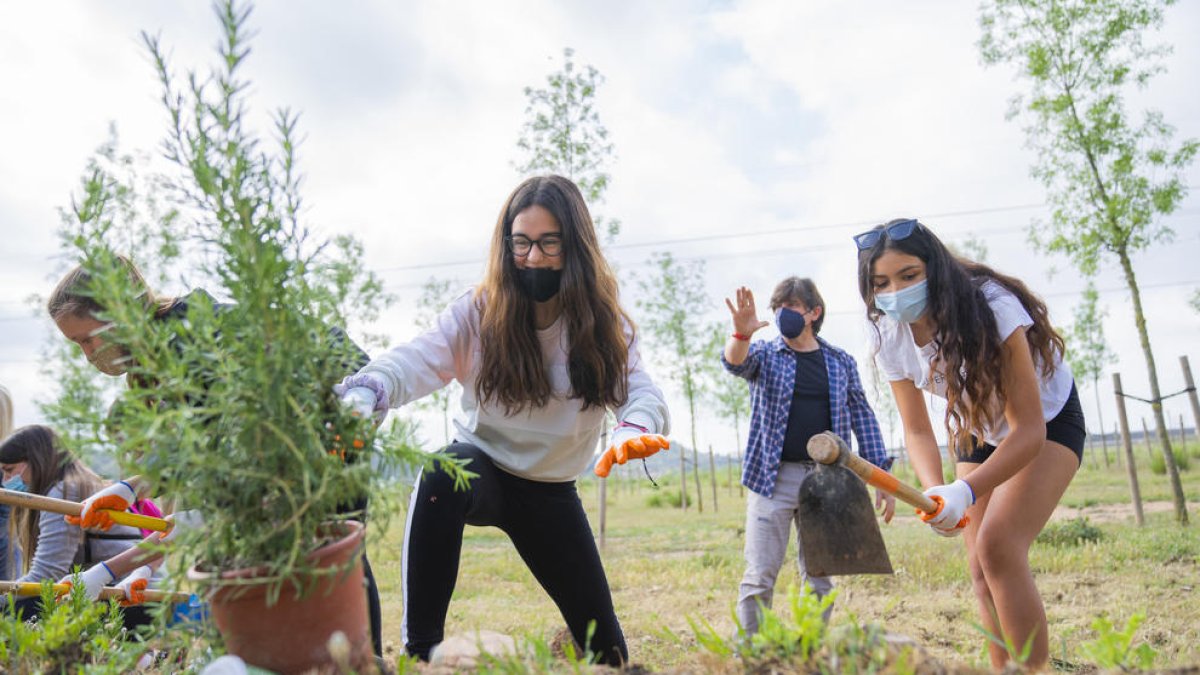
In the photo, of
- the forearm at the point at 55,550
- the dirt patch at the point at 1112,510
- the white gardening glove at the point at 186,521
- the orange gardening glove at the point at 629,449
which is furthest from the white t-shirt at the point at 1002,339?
the dirt patch at the point at 1112,510

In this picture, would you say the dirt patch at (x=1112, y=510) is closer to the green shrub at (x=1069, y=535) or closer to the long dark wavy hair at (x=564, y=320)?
the green shrub at (x=1069, y=535)

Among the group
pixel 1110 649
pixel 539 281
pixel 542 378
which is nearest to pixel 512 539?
pixel 542 378

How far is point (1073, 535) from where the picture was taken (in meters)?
9.36

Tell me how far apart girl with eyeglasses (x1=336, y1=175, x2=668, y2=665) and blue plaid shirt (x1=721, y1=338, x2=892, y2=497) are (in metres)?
2.11

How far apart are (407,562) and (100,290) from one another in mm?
1761

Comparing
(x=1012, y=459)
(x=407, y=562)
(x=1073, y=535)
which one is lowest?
(x=1073, y=535)

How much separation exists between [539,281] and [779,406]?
8.27ft

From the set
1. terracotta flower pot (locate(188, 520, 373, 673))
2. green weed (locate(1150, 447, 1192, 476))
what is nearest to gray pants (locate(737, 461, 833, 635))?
terracotta flower pot (locate(188, 520, 373, 673))

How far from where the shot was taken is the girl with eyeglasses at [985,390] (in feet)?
10.3

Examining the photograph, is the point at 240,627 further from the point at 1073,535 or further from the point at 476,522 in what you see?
the point at 1073,535

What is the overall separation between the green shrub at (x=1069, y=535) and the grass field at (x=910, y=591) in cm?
10

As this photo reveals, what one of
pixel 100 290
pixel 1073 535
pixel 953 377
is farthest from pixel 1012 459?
pixel 1073 535

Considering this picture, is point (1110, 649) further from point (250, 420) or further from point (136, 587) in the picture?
point (136, 587)

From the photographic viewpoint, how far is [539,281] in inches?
122
